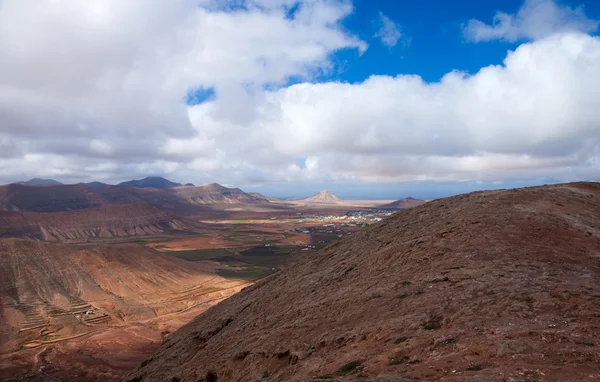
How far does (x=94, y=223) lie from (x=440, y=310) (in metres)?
165

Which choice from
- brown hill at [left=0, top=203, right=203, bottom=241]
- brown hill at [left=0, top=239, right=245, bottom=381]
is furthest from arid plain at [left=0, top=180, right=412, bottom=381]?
brown hill at [left=0, top=203, right=203, bottom=241]

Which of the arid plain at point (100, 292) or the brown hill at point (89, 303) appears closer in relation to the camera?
the brown hill at point (89, 303)

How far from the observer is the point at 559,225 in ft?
59.9

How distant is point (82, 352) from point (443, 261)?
4055 cm

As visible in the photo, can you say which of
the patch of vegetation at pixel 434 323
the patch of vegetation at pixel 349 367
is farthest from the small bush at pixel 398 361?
the patch of vegetation at pixel 434 323

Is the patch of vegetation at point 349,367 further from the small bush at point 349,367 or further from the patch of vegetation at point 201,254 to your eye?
the patch of vegetation at point 201,254

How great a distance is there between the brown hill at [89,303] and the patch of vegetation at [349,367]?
3144 cm

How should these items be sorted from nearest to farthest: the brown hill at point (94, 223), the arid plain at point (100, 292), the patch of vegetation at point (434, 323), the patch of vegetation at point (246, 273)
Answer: the patch of vegetation at point (434, 323) → the arid plain at point (100, 292) → the patch of vegetation at point (246, 273) → the brown hill at point (94, 223)

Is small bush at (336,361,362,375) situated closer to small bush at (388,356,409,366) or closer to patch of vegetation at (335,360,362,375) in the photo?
patch of vegetation at (335,360,362,375)

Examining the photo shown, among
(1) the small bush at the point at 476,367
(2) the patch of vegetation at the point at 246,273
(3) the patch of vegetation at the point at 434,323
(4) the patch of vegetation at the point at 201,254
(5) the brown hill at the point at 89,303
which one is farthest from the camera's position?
(4) the patch of vegetation at the point at 201,254

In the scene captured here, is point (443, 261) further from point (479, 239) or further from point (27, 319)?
point (27, 319)

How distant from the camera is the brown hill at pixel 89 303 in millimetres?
36938

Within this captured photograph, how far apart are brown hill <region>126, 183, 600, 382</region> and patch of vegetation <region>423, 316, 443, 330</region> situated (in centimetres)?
6

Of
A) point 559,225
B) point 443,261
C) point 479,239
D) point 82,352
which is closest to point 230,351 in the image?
point 443,261
